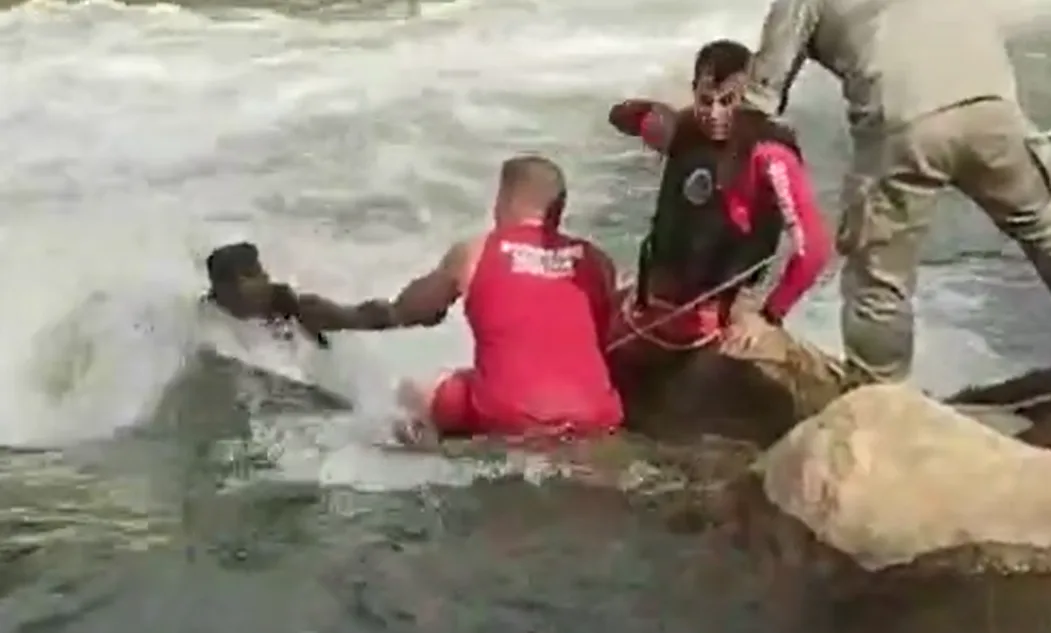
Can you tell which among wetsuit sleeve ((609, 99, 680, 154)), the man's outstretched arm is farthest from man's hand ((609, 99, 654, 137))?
the man's outstretched arm

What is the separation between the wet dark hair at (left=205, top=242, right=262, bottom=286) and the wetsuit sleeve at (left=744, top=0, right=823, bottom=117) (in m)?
1.45

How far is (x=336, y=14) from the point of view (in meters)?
12.1

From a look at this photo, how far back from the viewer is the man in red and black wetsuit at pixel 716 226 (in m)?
4.46

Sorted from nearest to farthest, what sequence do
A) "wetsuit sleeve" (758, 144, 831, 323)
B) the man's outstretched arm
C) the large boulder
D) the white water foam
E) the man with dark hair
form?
1. the large boulder
2. "wetsuit sleeve" (758, 144, 831, 323)
3. the man's outstretched arm
4. the man with dark hair
5. the white water foam

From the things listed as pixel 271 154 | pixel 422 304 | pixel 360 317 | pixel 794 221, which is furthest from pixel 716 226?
pixel 271 154

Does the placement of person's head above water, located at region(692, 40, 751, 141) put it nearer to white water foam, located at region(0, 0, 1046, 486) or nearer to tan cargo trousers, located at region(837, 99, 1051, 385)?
tan cargo trousers, located at region(837, 99, 1051, 385)

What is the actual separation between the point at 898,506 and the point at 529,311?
3.39 ft

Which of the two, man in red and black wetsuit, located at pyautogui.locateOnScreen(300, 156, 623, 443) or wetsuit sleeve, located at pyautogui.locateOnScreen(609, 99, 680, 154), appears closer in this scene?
man in red and black wetsuit, located at pyautogui.locateOnScreen(300, 156, 623, 443)

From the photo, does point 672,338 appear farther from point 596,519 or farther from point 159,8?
point 159,8

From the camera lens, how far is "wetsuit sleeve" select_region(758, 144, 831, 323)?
440 centimetres

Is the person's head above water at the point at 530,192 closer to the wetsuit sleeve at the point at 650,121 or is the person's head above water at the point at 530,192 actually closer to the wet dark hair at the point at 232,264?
the wetsuit sleeve at the point at 650,121

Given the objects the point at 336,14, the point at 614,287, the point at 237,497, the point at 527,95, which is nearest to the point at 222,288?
the point at 237,497

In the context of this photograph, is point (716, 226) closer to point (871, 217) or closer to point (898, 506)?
point (871, 217)

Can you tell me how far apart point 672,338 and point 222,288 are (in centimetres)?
129
